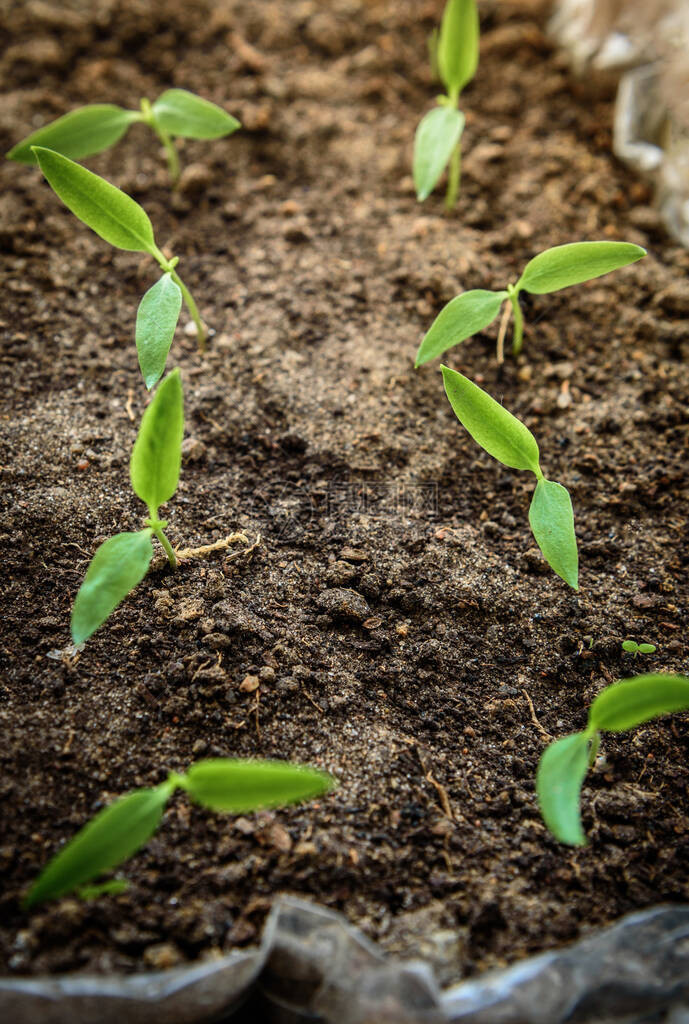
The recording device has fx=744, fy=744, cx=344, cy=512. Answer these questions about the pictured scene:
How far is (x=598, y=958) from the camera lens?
0.71 meters

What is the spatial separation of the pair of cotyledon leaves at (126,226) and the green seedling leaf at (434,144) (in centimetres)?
46

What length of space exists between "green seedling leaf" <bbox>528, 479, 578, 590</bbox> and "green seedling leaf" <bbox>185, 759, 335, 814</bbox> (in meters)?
0.41

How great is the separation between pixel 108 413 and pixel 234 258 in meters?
0.41

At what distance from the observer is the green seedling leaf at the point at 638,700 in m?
0.73

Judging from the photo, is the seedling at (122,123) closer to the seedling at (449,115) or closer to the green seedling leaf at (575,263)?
the seedling at (449,115)

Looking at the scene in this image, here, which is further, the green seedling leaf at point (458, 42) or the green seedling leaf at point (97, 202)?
the green seedling leaf at point (458, 42)

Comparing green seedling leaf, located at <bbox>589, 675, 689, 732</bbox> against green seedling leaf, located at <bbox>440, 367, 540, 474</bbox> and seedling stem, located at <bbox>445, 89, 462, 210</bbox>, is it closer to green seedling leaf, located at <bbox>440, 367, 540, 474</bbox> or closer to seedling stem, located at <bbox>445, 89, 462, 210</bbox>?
green seedling leaf, located at <bbox>440, 367, 540, 474</bbox>

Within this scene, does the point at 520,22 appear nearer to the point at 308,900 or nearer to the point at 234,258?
the point at 234,258

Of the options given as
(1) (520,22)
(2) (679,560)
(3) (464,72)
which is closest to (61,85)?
(3) (464,72)

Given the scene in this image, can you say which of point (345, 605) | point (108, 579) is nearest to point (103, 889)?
point (108, 579)

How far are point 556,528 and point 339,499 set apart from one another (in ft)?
1.09

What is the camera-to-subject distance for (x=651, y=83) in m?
1.44

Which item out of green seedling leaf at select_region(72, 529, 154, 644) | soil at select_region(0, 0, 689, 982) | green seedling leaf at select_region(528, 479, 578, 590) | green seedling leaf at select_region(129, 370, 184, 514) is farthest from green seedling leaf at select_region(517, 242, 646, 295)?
green seedling leaf at select_region(72, 529, 154, 644)

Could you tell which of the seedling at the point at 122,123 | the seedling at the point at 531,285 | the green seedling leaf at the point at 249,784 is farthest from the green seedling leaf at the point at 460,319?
the green seedling leaf at the point at 249,784
